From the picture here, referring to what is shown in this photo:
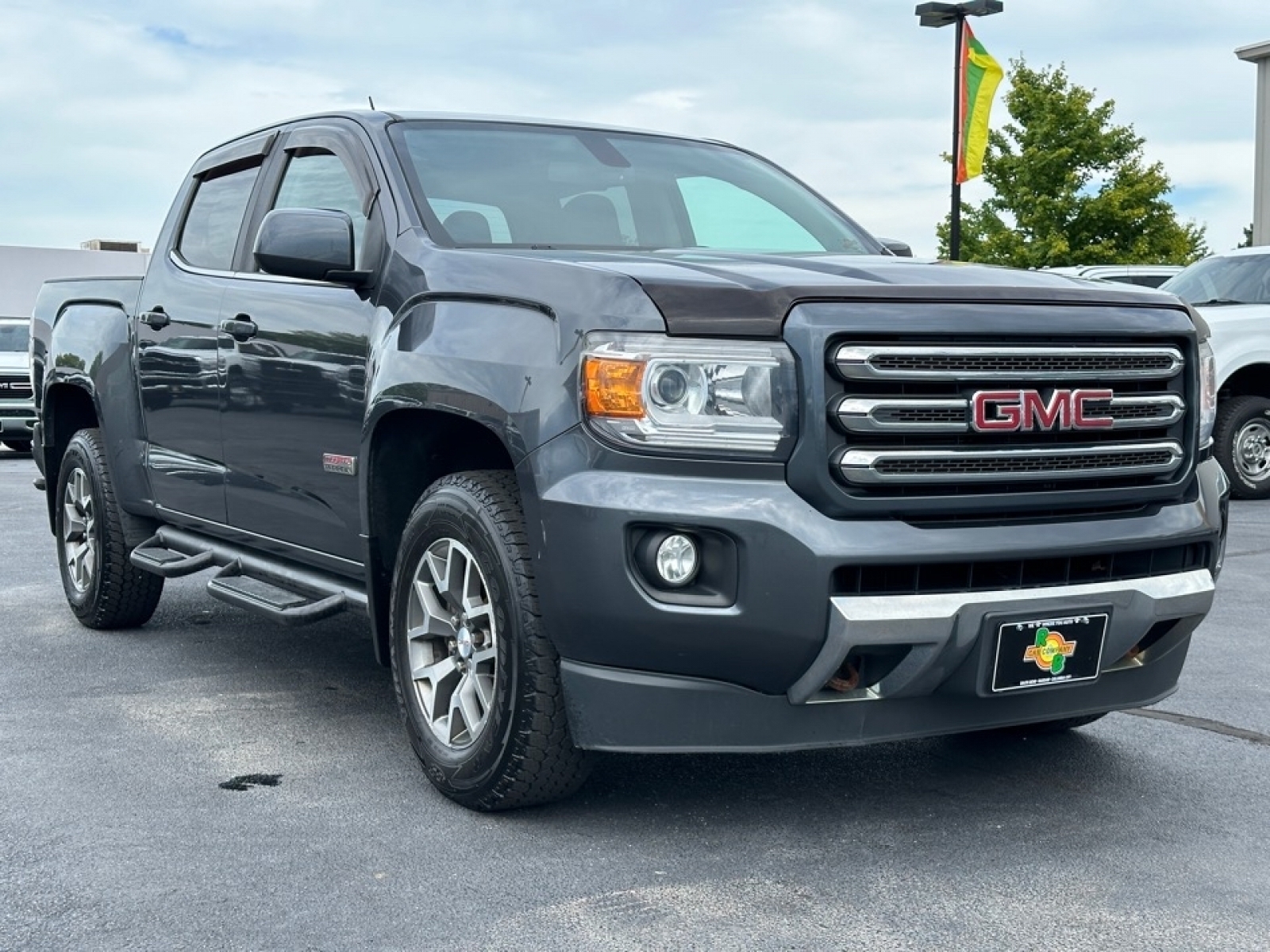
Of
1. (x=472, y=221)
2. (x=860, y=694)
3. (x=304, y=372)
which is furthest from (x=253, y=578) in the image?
(x=860, y=694)

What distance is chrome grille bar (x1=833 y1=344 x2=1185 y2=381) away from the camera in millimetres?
3559

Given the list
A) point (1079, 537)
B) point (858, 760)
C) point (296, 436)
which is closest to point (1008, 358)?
point (1079, 537)

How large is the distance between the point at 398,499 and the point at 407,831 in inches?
38.9

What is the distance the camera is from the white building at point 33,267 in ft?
131

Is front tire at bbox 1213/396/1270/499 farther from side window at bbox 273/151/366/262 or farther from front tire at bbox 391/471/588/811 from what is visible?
front tire at bbox 391/471/588/811

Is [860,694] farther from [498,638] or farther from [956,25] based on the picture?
[956,25]

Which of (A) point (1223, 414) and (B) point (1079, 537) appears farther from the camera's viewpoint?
(A) point (1223, 414)

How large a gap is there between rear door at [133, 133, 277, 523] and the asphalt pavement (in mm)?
798

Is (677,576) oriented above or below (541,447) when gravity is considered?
below

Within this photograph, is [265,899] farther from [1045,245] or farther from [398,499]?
[1045,245]

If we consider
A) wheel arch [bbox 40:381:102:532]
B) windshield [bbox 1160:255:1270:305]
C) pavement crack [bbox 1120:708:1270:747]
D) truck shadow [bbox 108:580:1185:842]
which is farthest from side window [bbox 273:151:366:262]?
windshield [bbox 1160:255:1270:305]

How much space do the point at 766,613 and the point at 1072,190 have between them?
36.2m

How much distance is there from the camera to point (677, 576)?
3574 millimetres

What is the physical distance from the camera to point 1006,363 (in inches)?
146
